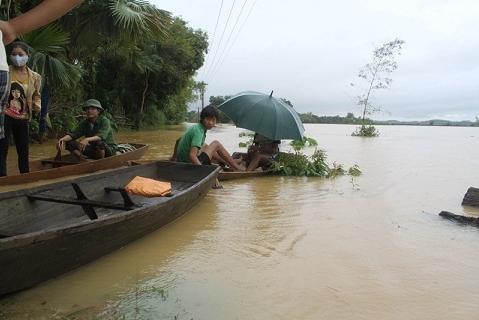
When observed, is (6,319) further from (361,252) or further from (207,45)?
(207,45)

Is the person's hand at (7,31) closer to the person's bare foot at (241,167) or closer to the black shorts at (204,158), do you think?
the black shorts at (204,158)

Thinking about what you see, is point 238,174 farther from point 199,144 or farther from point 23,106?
point 23,106

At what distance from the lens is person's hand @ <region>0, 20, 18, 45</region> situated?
6.38ft

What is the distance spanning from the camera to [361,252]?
388cm

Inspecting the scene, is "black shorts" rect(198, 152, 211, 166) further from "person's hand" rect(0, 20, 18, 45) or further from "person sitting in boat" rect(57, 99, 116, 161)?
"person's hand" rect(0, 20, 18, 45)

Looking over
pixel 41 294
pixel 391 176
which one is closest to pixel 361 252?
pixel 41 294

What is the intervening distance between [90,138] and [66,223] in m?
2.89

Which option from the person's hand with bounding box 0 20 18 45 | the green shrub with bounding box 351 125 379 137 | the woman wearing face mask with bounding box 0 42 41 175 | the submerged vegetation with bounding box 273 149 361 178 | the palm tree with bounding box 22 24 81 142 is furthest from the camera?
the green shrub with bounding box 351 125 379 137

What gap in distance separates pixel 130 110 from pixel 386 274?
77.9 ft

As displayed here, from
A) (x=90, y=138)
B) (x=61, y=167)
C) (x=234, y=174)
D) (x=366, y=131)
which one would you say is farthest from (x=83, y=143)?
(x=366, y=131)

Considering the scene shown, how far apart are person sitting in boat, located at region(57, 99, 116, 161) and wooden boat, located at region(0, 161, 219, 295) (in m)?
1.67

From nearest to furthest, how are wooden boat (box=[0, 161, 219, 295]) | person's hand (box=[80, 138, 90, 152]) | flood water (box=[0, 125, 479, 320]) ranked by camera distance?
wooden boat (box=[0, 161, 219, 295]), flood water (box=[0, 125, 479, 320]), person's hand (box=[80, 138, 90, 152])

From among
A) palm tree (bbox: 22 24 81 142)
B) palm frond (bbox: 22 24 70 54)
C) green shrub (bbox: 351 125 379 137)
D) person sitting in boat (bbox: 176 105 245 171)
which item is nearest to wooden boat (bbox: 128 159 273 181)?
person sitting in boat (bbox: 176 105 245 171)

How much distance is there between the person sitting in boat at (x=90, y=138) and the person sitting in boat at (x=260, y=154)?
2369 millimetres
